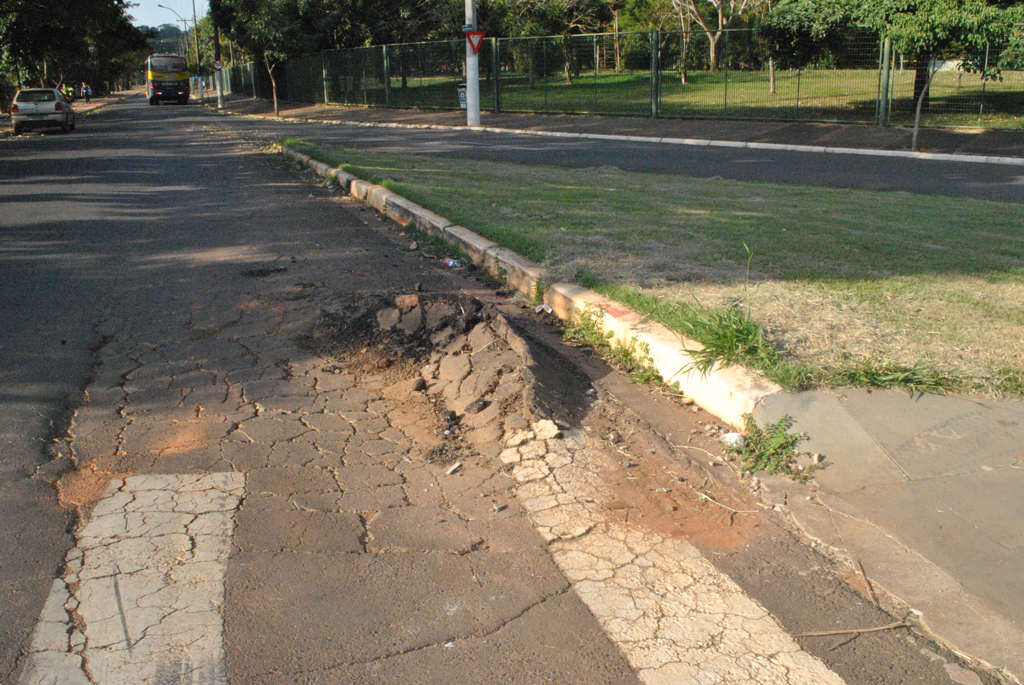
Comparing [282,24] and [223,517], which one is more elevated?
[282,24]

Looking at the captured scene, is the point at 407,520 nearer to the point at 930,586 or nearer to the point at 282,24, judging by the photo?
the point at 930,586

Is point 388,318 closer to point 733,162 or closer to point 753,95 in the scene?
point 733,162

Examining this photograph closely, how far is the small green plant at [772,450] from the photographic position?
382 centimetres

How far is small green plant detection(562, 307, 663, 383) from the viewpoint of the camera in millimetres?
4848

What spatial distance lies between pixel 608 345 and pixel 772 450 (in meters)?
1.57

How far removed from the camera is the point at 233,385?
4.78 meters

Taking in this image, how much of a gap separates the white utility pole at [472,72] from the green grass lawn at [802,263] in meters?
15.0

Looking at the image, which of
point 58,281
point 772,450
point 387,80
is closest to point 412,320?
point 772,450

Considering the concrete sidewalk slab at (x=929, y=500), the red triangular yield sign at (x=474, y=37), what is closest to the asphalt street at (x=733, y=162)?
the red triangular yield sign at (x=474, y=37)

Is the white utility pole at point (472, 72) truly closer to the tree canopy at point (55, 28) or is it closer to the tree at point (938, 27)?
the tree at point (938, 27)

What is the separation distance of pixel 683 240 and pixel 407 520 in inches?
179

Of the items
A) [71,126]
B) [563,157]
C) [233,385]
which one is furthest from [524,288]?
[71,126]

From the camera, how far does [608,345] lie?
525 cm

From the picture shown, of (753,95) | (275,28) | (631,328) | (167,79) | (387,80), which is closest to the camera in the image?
(631,328)
